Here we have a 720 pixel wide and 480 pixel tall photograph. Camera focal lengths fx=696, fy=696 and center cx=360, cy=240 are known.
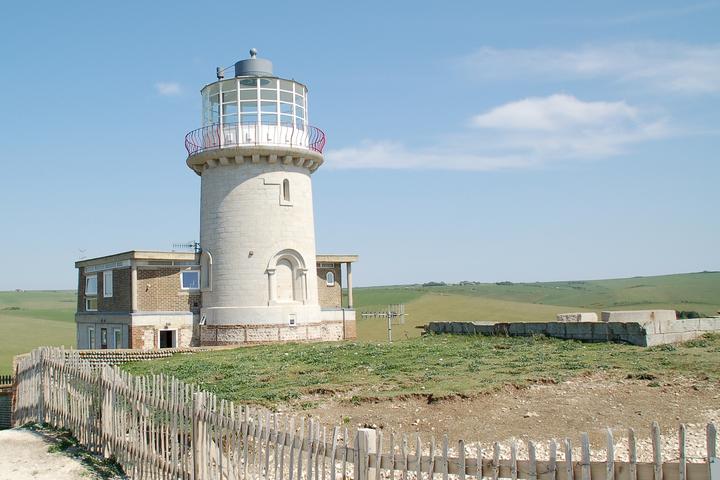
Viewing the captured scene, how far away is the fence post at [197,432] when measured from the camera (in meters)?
9.64

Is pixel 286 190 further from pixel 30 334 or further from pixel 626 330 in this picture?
pixel 30 334

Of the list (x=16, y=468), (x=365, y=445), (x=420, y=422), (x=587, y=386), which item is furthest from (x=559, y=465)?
(x=16, y=468)

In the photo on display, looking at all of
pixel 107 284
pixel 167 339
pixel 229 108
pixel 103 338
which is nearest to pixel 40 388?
pixel 167 339

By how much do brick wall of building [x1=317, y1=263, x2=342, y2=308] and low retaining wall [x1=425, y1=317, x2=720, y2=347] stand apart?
45.8 ft

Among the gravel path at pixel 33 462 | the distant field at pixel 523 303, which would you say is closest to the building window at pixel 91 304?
the distant field at pixel 523 303

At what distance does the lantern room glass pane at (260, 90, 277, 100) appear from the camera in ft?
105

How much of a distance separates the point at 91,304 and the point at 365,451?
108 feet

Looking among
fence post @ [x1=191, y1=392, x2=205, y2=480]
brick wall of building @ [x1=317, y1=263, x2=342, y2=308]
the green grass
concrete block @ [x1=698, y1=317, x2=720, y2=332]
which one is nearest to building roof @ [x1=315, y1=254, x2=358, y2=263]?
brick wall of building @ [x1=317, y1=263, x2=342, y2=308]

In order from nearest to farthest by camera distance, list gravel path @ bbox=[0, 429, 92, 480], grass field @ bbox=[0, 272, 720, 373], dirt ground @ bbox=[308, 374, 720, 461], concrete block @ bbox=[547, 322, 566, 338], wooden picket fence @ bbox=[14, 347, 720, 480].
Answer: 1. wooden picket fence @ bbox=[14, 347, 720, 480]
2. dirt ground @ bbox=[308, 374, 720, 461]
3. gravel path @ bbox=[0, 429, 92, 480]
4. concrete block @ bbox=[547, 322, 566, 338]
5. grass field @ bbox=[0, 272, 720, 373]

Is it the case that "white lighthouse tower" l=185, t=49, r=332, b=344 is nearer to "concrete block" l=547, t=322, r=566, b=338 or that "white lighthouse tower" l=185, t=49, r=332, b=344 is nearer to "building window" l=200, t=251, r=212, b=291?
"building window" l=200, t=251, r=212, b=291

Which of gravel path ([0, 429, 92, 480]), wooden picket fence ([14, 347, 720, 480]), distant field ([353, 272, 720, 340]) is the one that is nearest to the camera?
wooden picket fence ([14, 347, 720, 480])

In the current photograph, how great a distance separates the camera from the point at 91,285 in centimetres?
A: 3672

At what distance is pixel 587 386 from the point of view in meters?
14.8

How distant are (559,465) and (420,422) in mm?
7092
